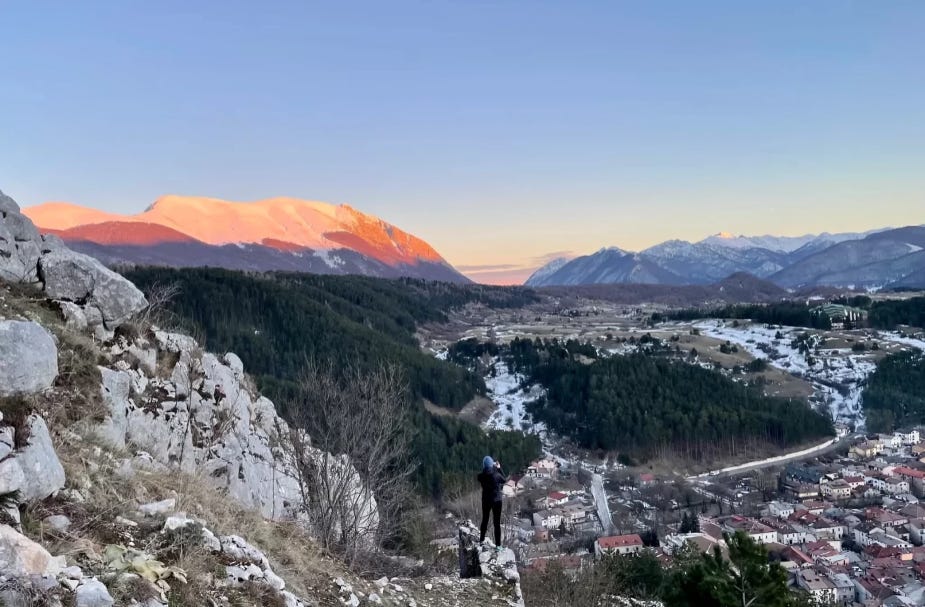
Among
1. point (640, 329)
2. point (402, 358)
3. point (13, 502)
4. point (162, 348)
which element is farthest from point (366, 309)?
point (13, 502)

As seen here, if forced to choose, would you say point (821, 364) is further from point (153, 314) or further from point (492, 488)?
point (153, 314)

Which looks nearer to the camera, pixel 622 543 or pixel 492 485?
pixel 492 485

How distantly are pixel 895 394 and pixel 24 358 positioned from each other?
5299 inches

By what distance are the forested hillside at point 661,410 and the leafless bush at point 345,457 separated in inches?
3201

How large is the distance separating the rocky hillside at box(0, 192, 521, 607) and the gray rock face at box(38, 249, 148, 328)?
37mm

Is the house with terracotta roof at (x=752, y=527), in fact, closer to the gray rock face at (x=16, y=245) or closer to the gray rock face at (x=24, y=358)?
the gray rock face at (x=16, y=245)

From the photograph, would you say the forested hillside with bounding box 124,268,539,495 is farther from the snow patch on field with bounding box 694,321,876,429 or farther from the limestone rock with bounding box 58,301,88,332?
the snow patch on field with bounding box 694,321,876,429

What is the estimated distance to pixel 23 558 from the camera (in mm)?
5121

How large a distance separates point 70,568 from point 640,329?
627 feet

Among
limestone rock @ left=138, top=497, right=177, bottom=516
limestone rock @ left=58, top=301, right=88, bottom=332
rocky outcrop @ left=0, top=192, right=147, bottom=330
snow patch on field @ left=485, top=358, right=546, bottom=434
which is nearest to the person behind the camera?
limestone rock @ left=138, top=497, right=177, bottom=516

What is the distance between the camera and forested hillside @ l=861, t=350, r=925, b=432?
103m

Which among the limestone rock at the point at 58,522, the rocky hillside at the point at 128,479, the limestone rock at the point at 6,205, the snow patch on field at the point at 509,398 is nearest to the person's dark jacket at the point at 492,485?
the rocky hillside at the point at 128,479

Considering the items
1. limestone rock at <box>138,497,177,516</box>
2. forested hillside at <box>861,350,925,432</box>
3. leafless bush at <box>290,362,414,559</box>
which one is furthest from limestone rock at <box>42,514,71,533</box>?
forested hillside at <box>861,350,925,432</box>

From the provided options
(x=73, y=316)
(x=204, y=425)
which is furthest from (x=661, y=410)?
(x=73, y=316)
